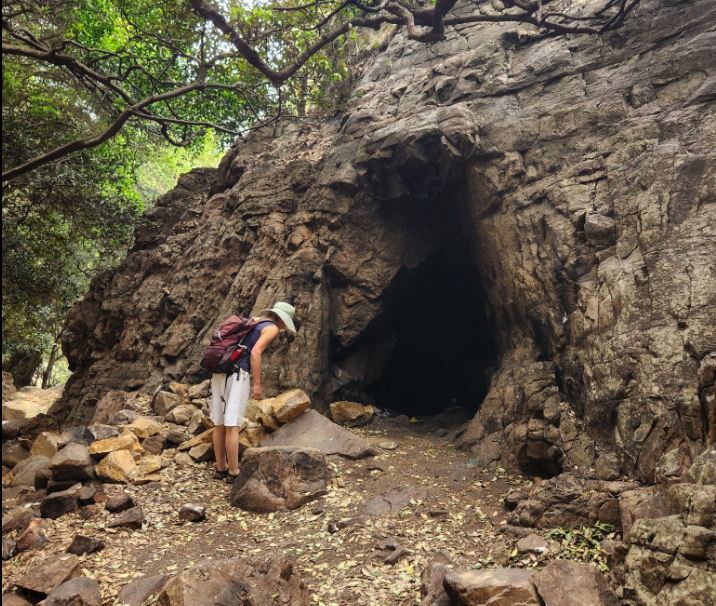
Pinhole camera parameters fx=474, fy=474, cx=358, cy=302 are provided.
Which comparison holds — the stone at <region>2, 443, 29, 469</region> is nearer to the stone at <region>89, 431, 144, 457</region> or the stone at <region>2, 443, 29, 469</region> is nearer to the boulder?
the stone at <region>89, 431, 144, 457</region>

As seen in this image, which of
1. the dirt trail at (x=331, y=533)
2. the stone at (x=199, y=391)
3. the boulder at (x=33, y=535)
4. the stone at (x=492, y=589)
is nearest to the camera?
the stone at (x=492, y=589)

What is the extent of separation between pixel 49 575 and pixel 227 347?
288 cm

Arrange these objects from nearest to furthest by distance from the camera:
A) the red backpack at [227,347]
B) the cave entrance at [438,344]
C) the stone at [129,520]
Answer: the stone at [129,520] → the red backpack at [227,347] → the cave entrance at [438,344]

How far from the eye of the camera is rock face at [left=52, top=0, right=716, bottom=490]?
562cm

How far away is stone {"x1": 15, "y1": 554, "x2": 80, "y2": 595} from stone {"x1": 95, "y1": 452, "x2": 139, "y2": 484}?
1.68 m

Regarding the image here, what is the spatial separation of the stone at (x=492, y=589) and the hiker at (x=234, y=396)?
3222 millimetres

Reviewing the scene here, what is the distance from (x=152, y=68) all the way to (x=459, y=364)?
9551mm

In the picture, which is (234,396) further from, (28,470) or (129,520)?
(28,470)

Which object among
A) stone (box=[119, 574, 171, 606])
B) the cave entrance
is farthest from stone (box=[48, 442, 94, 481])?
the cave entrance

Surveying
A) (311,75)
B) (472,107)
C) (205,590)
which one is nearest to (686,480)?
(205,590)

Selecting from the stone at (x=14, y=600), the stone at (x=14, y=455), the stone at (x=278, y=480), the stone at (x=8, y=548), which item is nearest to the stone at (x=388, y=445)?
the stone at (x=278, y=480)

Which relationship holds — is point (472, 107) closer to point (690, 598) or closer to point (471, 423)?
point (471, 423)

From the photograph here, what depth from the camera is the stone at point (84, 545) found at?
4.17m

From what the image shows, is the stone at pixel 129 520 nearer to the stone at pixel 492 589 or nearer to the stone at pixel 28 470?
the stone at pixel 28 470
